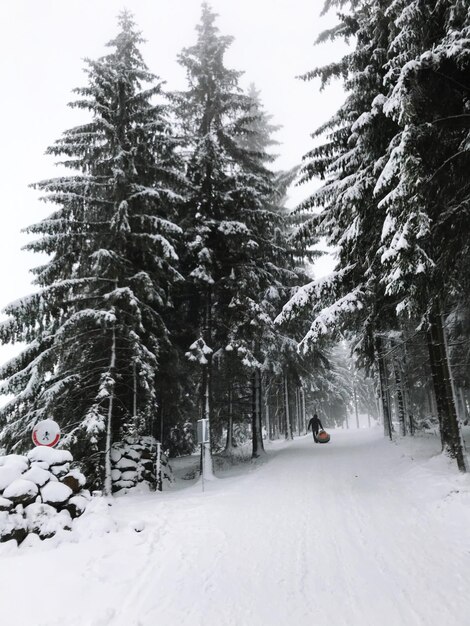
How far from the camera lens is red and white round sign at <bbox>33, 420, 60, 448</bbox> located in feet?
23.9

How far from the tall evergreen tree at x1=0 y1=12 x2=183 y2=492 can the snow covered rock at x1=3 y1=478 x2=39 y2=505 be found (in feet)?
9.76

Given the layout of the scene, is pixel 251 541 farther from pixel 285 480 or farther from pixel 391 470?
pixel 391 470

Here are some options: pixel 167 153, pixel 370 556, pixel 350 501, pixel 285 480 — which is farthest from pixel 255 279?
pixel 370 556

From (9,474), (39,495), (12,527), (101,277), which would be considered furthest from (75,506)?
(101,277)

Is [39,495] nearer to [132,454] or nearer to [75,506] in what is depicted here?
[75,506]

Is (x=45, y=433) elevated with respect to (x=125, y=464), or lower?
elevated

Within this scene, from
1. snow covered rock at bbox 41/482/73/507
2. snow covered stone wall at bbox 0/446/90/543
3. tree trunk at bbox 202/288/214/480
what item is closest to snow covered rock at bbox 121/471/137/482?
tree trunk at bbox 202/288/214/480

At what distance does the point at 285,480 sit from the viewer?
1102cm

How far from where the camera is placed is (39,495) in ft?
20.8

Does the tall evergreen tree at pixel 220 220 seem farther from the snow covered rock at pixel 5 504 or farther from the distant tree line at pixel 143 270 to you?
the snow covered rock at pixel 5 504

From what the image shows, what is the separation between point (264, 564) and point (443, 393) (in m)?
7.60

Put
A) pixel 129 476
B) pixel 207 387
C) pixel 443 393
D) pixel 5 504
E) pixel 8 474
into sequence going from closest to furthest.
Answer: pixel 5 504 → pixel 8 474 → pixel 443 393 → pixel 129 476 → pixel 207 387

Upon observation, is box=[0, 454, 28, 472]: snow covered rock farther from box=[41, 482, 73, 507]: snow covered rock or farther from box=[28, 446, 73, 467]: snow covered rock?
box=[41, 482, 73, 507]: snow covered rock

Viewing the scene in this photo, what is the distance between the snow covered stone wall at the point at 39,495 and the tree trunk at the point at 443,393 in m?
8.11
